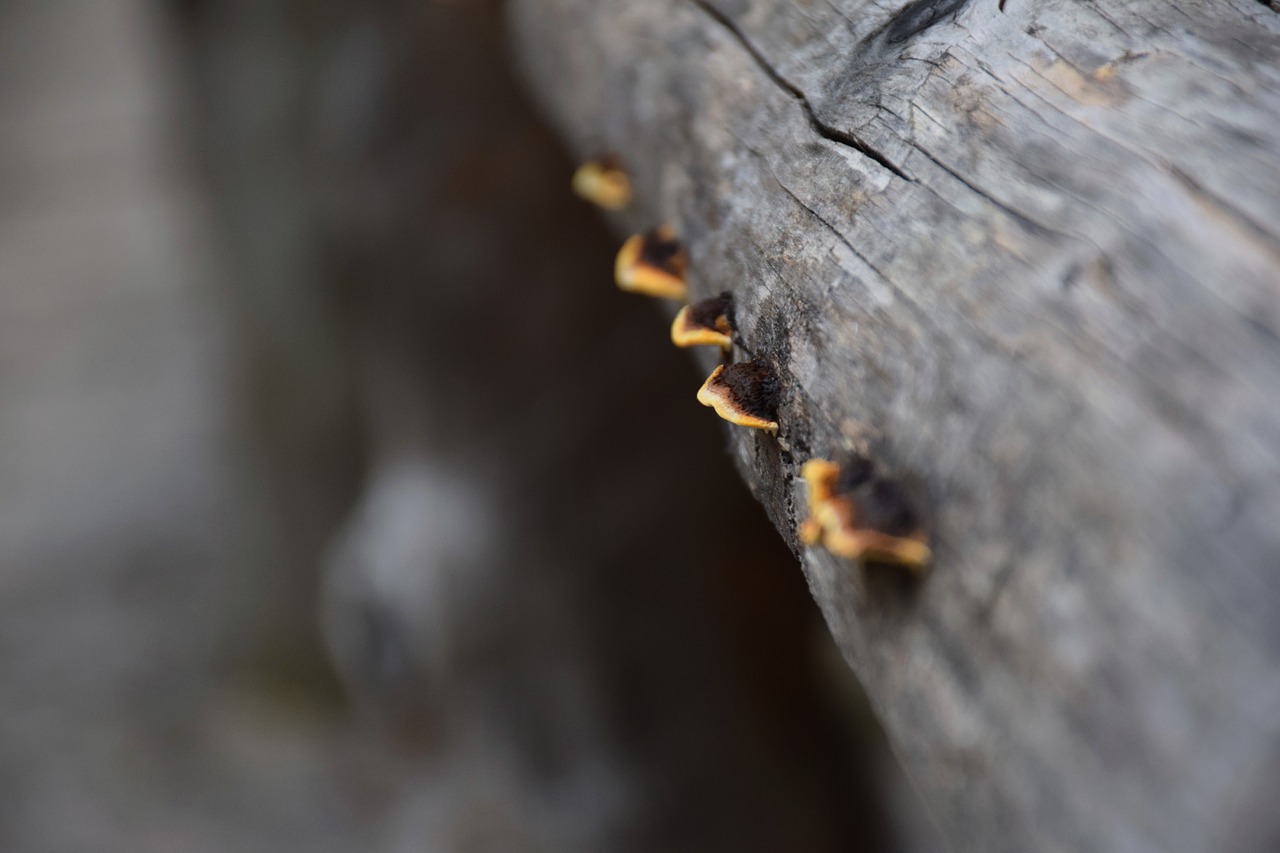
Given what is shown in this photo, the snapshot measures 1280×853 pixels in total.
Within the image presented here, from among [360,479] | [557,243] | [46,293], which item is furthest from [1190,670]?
[46,293]

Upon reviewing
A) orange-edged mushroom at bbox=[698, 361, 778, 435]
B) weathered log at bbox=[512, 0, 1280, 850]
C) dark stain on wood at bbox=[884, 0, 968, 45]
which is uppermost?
dark stain on wood at bbox=[884, 0, 968, 45]

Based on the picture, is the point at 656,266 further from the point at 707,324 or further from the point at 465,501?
the point at 465,501

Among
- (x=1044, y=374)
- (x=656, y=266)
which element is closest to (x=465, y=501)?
(x=656, y=266)

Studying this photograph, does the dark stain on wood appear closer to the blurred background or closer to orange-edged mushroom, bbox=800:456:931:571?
orange-edged mushroom, bbox=800:456:931:571

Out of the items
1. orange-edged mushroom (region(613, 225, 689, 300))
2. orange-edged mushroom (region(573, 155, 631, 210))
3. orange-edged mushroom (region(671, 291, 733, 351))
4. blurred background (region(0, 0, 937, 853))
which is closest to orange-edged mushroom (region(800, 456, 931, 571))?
orange-edged mushroom (region(671, 291, 733, 351))

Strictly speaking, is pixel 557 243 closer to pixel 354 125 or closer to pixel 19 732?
pixel 354 125
